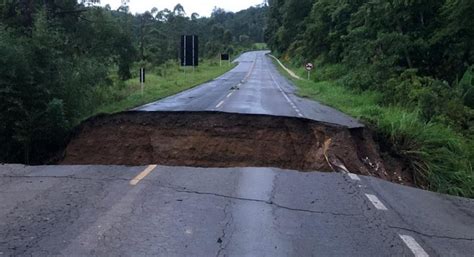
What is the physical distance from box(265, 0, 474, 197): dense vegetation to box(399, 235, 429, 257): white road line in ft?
12.6

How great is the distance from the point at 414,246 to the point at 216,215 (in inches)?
88.0

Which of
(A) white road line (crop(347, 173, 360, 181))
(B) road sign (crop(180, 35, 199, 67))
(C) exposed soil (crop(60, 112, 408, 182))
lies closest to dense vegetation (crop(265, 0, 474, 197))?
(C) exposed soil (crop(60, 112, 408, 182))

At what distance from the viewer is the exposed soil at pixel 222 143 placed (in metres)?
10.3

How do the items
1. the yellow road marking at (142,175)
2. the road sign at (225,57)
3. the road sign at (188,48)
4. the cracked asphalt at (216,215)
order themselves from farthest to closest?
the road sign at (225,57), the road sign at (188,48), the yellow road marking at (142,175), the cracked asphalt at (216,215)

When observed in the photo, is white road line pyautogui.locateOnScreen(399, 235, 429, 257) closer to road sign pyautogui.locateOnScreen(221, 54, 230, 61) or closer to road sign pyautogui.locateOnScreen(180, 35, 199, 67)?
road sign pyautogui.locateOnScreen(180, 35, 199, 67)

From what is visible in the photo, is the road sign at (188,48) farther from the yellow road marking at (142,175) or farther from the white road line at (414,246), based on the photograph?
the white road line at (414,246)

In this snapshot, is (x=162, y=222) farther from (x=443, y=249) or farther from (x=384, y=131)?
(x=384, y=131)

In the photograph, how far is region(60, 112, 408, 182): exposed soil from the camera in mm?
A: 10344

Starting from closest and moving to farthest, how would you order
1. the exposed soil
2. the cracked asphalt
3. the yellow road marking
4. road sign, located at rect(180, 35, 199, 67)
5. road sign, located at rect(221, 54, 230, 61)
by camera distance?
1. the cracked asphalt
2. the yellow road marking
3. the exposed soil
4. road sign, located at rect(180, 35, 199, 67)
5. road sign, located at rect(221, 54, 230, 61)

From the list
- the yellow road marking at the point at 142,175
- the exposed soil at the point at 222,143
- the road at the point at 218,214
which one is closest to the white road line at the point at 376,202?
the road at the point at 218,214

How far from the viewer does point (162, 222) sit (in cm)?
576

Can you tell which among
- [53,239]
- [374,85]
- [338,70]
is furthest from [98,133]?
[338,70]

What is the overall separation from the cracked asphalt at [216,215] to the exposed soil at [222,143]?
5.31 feet

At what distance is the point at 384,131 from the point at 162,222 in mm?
7084
